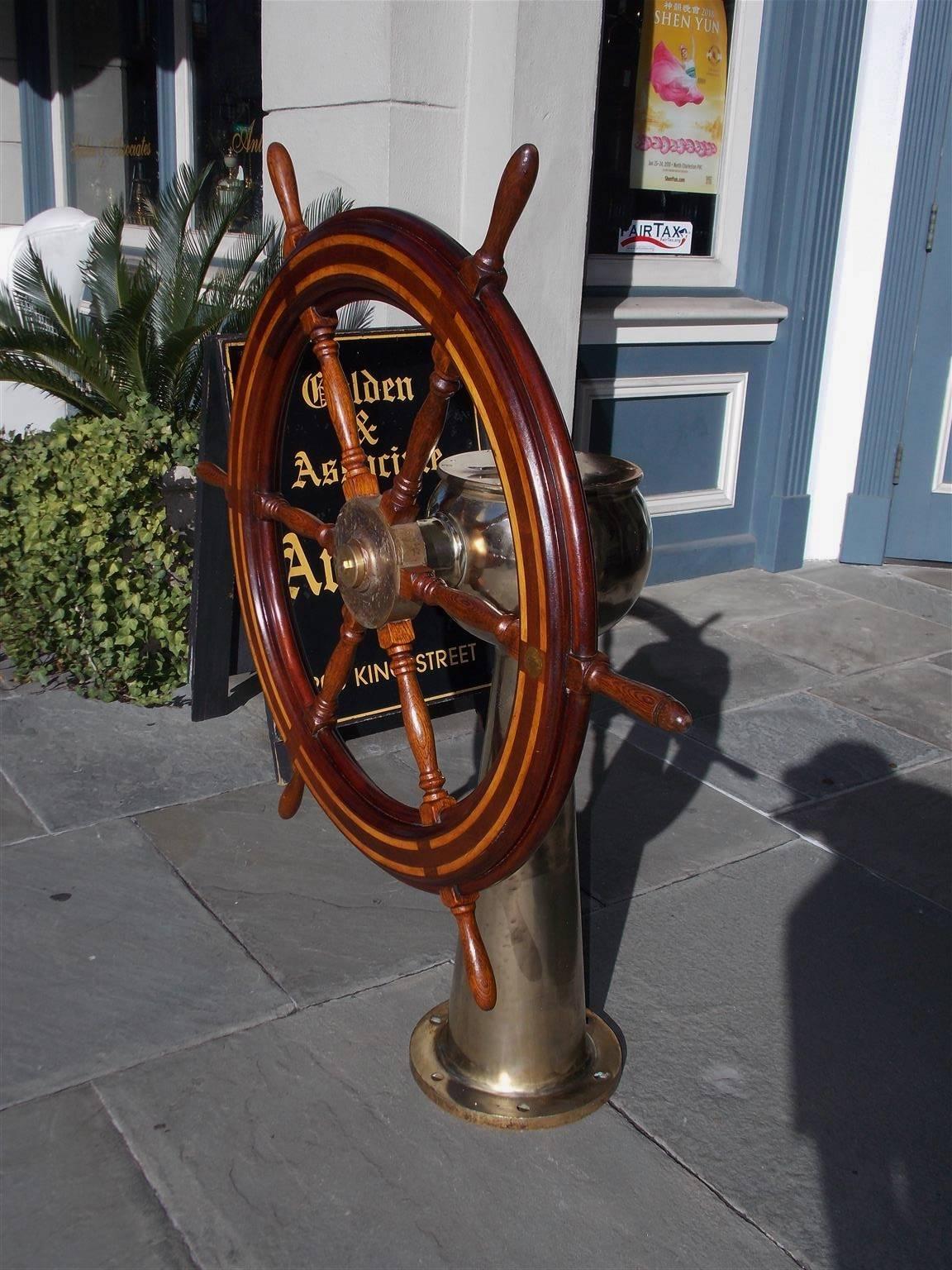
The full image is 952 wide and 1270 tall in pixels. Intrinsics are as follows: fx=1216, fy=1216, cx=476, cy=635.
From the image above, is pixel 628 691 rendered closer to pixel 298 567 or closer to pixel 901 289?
pixel 298 567

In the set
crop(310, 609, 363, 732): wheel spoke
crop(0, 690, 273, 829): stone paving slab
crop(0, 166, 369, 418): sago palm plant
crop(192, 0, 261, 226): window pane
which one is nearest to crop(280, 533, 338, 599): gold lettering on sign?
crop(0, 690, 273, 829): stone paving slab

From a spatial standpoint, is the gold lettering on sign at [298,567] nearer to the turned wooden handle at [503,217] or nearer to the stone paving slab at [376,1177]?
the stone paving slab at [376,1177]

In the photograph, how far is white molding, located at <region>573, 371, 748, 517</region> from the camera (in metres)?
4.62

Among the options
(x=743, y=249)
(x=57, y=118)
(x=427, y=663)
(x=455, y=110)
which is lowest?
(x=427, y=663)

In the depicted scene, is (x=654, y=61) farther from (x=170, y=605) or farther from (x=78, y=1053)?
(x=78, y=1053)

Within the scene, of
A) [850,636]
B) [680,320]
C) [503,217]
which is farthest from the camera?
[680,320]

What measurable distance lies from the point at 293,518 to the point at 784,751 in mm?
2085

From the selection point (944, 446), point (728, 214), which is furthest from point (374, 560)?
point (944, 446)

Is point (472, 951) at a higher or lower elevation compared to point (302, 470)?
lower

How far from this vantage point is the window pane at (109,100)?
5793 mm

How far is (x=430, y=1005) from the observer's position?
232 cm

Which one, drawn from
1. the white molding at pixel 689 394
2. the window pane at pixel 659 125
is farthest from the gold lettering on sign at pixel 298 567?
the window pane at pixel 659 125

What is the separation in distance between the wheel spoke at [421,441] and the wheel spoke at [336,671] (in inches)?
8.2

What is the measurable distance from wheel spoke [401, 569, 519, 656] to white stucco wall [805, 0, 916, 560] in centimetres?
407
